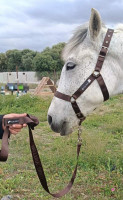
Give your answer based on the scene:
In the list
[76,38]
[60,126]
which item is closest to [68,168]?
[60,126]

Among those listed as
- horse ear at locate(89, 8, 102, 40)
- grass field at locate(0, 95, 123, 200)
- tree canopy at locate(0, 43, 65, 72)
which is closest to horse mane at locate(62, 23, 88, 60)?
horse ear at locate(89, 8, 102, 40)

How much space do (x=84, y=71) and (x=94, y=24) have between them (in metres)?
0.49

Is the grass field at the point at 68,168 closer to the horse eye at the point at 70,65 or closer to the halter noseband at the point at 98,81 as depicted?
the halter noseband at the point at 98,81

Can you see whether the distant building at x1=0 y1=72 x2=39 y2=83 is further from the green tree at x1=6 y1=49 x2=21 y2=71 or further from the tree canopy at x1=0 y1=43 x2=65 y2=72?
the green tree at x1=6 y1=49 x2=21 y2=71

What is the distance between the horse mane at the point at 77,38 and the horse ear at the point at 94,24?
0.14 metres

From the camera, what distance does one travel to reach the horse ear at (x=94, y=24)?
7.19 feet

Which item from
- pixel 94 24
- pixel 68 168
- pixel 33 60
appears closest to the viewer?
pixel 94 24

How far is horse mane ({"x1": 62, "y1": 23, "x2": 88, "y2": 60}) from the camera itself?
247 centimetres

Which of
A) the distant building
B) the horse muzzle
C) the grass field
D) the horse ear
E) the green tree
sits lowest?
the green tree

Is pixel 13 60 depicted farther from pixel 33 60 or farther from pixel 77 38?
pixel 77 38

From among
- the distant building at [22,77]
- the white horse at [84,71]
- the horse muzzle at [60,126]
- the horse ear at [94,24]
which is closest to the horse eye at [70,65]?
the white horse at [84,71]

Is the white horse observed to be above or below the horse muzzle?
above

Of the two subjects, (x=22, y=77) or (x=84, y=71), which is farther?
(x=22, y=77)

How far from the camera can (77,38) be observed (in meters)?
2.48
